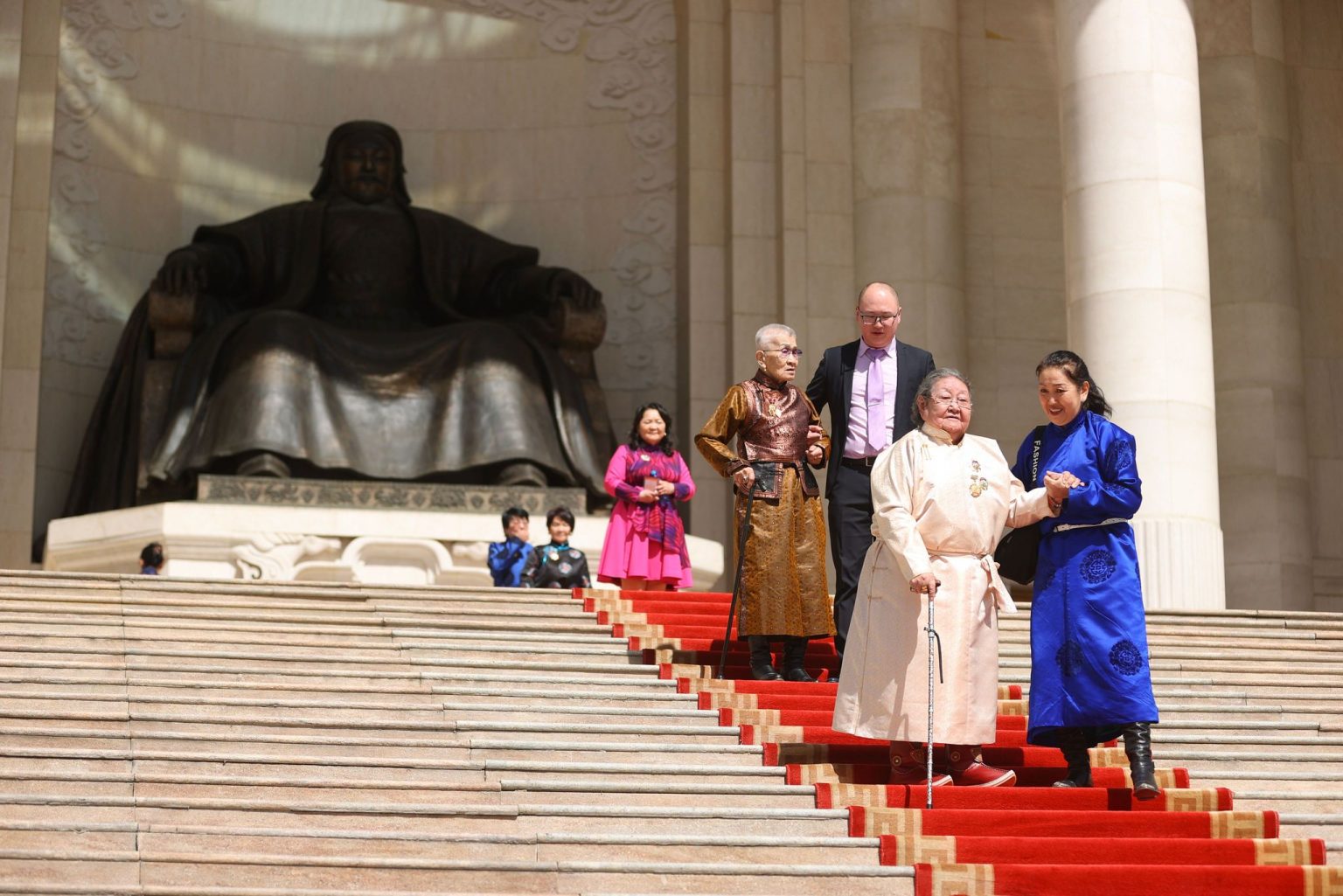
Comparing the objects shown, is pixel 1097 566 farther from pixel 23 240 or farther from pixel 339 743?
pixel 23 240

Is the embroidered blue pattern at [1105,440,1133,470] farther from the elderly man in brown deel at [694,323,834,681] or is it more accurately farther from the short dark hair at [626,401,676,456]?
the short dark hair at [626,401,676,456]

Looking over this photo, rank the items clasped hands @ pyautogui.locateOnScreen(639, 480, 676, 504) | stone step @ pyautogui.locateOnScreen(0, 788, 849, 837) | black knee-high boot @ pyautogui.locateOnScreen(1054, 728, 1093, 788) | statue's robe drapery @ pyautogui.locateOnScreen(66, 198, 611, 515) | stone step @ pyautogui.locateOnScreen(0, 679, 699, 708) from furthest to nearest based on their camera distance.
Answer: statue's robe drapery @ pyautogui.locateOnScreen(66, 198, 611, 515) → clasped hands @ pyautogui.locateOnScreen(639, 480, 676, 504) → stone step @ pyautogui.locateOnScreen(0, 679, 699, 708) → black knee-high boot @ pyautogui.locateOnScreen(1054, 728, 1093, 788) → stone step @ pyautogui.locateOnScreen(0, 788, 849, 837)

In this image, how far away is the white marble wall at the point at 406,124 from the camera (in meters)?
15.7

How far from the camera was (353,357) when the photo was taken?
14.5m

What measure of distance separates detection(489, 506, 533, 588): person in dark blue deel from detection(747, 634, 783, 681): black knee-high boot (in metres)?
3.19

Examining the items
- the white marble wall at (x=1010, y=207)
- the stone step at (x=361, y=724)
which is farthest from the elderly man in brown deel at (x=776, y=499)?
the white marble wall at (x=1010, y=207)

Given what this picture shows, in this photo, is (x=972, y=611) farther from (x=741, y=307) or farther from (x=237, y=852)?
(x=741, y=307)

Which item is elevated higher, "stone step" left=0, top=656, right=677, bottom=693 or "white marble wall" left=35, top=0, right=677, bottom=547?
"white marble wall" left=35, top=0, right=677, bottom=547

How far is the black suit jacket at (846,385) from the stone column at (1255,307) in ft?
22.7

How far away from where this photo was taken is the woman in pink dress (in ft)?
32.7

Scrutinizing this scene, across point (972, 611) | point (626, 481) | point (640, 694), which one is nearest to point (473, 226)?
point (626, 481)

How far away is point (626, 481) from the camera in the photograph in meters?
10.0

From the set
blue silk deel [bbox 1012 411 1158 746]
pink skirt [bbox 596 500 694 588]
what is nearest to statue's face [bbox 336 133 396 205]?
A: pink skirt [bbox 596 500 694 588]

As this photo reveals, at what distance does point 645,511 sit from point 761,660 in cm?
237
